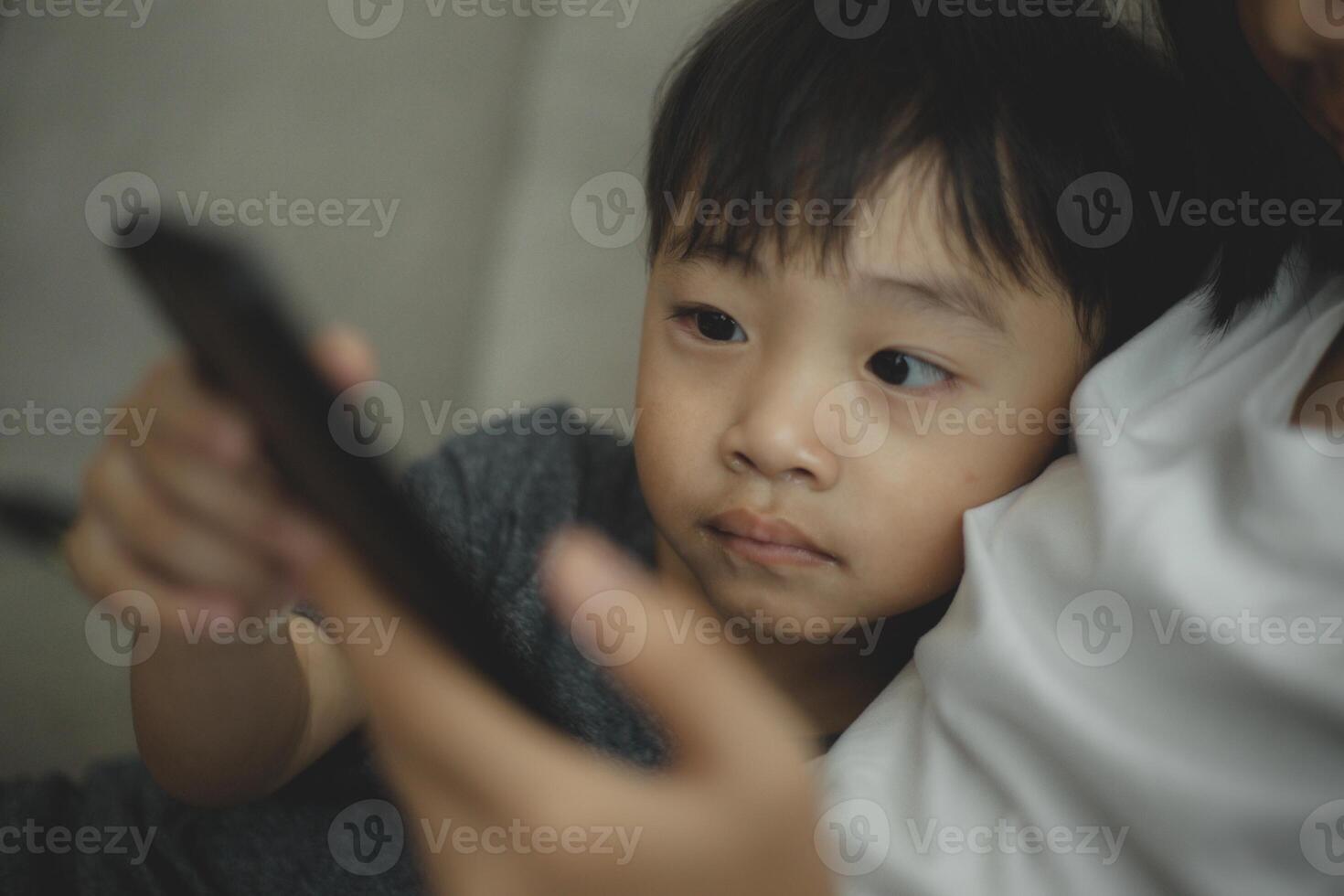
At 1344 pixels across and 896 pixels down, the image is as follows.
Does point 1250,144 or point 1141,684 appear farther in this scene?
point 1250,144

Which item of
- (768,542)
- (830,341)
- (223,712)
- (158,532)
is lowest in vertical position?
(223,712)

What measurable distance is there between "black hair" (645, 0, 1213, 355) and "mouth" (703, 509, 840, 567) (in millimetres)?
131

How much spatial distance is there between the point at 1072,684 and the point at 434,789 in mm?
267

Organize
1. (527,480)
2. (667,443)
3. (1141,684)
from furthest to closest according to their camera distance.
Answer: (527,480) → (667,443) → (1141,684)

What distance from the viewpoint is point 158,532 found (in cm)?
53

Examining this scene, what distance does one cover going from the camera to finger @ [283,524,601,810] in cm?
37

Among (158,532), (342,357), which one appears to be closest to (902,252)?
(342,357)

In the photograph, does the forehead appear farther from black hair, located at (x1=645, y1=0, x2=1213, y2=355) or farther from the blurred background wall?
the blurred background wall

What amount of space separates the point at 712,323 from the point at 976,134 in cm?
16

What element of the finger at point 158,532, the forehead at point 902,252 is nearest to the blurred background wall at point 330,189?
the finger at point 158,532

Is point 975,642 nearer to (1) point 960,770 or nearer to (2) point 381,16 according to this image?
(1) point 960,770

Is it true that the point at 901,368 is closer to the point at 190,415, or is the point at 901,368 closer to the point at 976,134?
the point at 976,134

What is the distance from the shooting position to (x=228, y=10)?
976 mm

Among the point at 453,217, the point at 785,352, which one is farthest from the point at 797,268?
the point at 453,217
